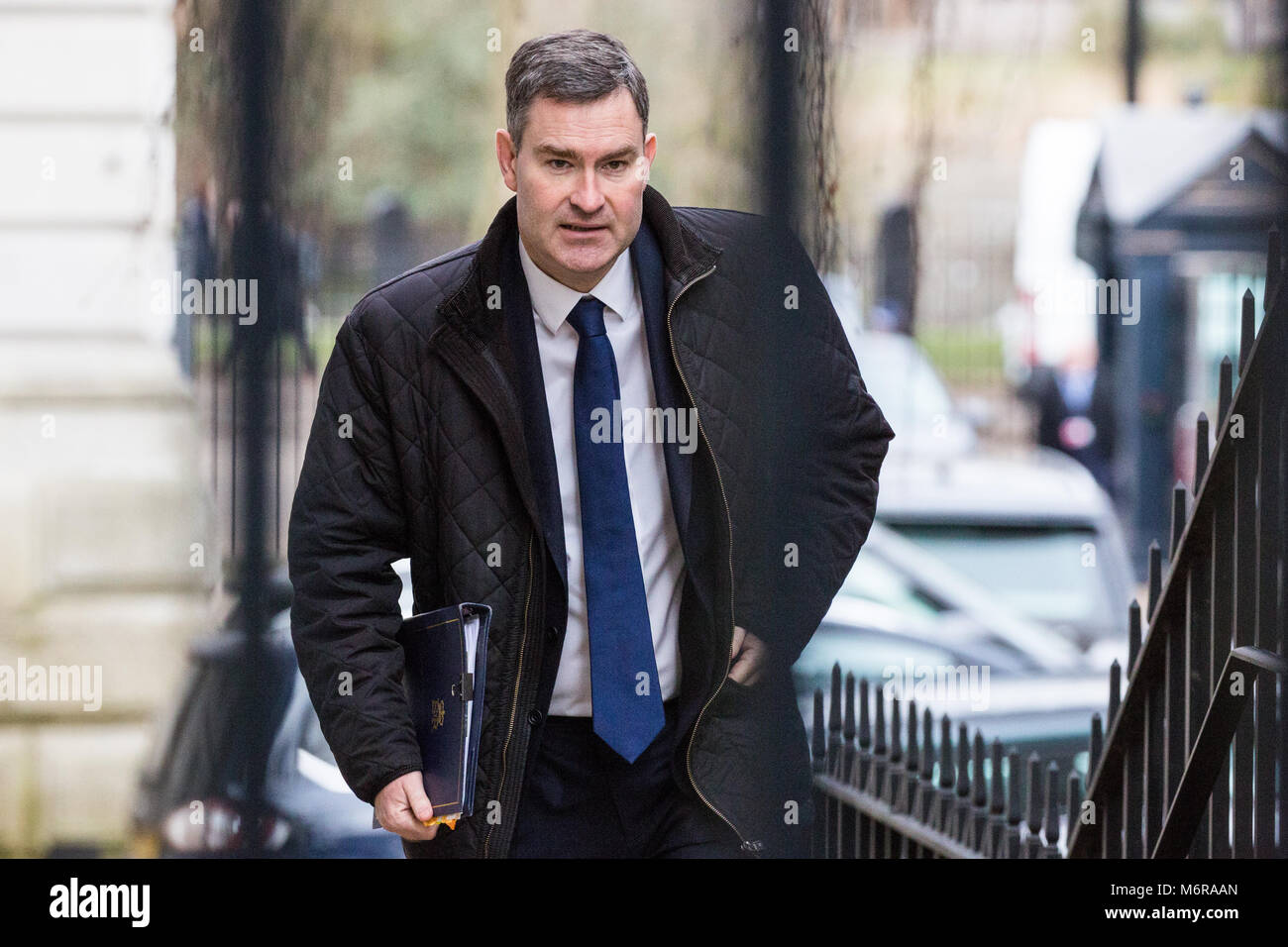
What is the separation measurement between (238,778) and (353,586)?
1071mm

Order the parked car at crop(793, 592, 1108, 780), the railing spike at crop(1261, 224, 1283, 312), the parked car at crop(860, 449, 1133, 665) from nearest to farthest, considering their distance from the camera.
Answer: the railing spike at crop(1261, 224, 1283, 312)
the parked car at crop(793, 592, 1108, 780)
the parked car at crop(860, 449, 1133, 665)

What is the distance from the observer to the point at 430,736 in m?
2.70

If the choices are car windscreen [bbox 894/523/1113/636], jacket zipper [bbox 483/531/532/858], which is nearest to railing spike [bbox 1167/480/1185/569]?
jacket zipper [bbox 483/531/532/858]

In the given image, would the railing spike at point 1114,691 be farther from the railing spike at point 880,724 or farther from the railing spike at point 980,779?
the railing spike at point 880,724

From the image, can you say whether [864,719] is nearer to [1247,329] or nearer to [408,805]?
[1247,329]

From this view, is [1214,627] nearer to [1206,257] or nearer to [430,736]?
[430,736]

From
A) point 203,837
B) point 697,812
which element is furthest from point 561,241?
point 203,837

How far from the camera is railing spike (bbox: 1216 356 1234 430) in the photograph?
2934 millimetres

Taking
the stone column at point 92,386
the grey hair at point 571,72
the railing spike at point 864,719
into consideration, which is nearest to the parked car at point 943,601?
the railing spike at point 864,719

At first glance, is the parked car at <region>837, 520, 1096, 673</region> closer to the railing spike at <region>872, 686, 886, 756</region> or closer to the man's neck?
the railing spike at <region>872, 686, 886, 756</region>

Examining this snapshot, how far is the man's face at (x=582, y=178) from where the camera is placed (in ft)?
8.63

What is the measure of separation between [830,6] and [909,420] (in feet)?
19.1

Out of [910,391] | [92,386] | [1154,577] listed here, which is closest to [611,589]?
[1154,577]

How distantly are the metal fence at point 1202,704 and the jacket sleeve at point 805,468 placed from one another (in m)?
0.64
